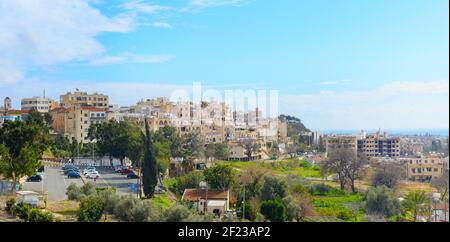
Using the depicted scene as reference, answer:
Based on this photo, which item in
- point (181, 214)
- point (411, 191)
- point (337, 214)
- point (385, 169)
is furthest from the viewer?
point (385, 169)

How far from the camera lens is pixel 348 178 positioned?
8.85 m

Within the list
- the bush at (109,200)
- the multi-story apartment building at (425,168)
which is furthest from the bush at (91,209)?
the multi-story apartment building at (425,168)

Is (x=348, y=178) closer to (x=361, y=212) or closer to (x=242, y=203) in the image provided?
(x=361, y=212)

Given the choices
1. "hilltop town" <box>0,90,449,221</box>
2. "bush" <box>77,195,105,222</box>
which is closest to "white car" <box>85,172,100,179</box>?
"hilltop town" <box>0,90,449,221</box>

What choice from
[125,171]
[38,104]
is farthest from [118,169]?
[38,104]

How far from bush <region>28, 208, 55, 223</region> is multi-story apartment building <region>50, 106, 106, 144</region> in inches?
86.6

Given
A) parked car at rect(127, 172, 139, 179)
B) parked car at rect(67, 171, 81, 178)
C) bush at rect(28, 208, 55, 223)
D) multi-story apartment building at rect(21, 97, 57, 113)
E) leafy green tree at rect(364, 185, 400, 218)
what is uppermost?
multi-story apartment building at rect(21, 97, 57, 113)

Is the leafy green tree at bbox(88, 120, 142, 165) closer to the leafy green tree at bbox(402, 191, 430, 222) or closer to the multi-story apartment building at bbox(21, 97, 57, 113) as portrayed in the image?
the multi-story apartment building at bbox(21, 97, 57, 113)

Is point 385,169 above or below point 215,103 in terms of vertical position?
below

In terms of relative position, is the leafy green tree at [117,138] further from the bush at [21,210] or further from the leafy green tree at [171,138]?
the bush at [21,210]

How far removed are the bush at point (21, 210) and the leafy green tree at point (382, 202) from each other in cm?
424

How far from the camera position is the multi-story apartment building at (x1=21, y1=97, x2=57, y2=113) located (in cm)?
541
